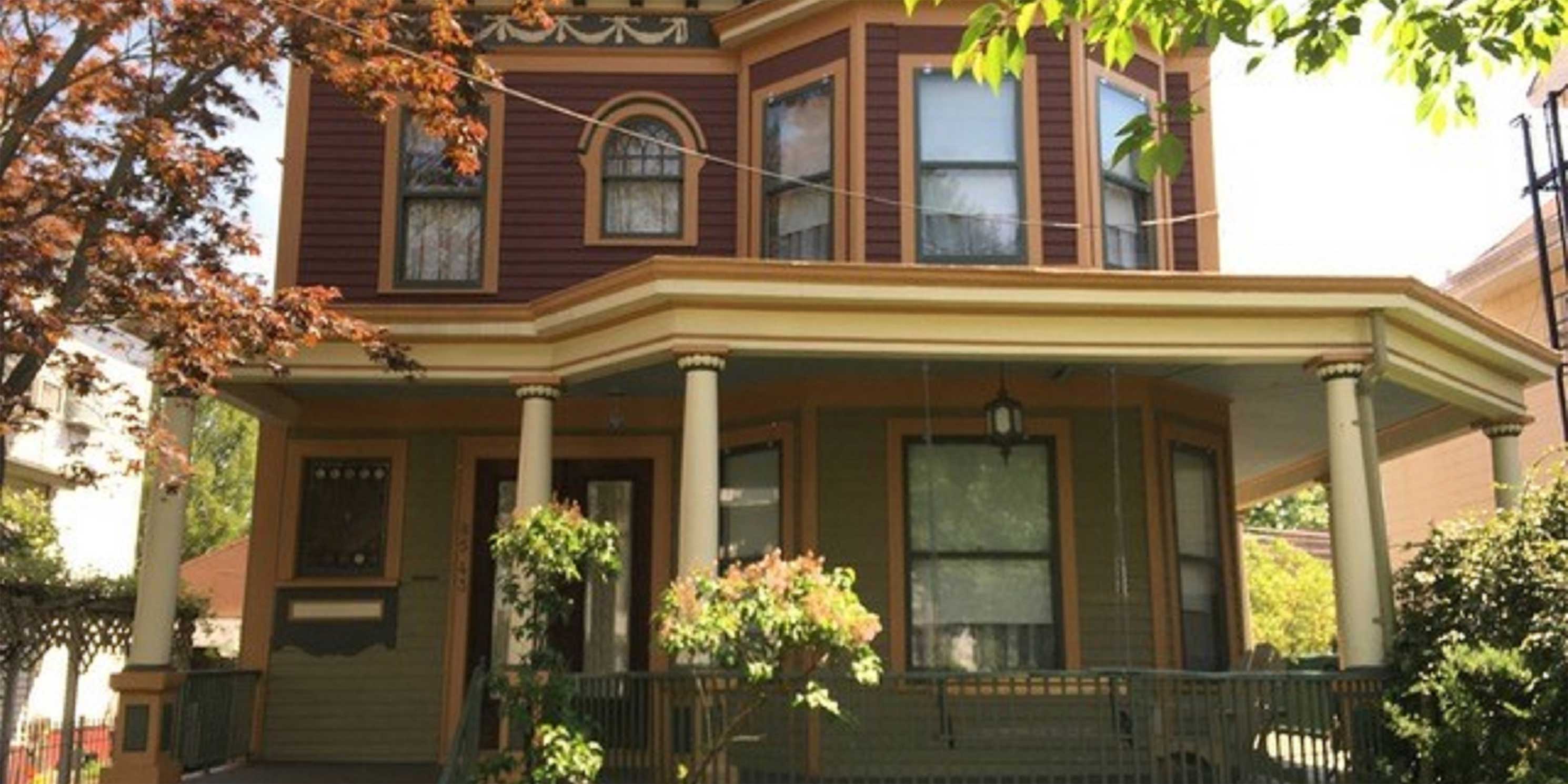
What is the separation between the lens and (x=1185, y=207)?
1147 centimetres

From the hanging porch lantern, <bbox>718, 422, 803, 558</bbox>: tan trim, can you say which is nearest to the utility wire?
the hanging porch lantern

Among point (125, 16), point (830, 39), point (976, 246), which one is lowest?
point (976, 246)

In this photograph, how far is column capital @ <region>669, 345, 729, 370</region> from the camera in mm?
8680

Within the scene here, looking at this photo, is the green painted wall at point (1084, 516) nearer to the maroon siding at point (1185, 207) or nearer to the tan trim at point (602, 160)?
the maroon siding at point (1185, 207)

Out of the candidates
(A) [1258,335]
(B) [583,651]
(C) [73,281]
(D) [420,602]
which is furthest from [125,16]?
(A) [1258,335]

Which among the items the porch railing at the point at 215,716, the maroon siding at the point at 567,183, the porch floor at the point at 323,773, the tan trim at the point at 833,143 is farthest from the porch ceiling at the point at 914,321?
the porch floor at the point at 323,773

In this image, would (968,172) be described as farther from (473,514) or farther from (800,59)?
(473,514)

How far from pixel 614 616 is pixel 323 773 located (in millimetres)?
2518

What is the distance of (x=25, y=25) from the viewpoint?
29.7ft

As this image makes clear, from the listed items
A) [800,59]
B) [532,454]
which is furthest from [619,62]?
[532,454]

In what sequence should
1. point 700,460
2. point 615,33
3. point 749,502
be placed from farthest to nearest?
1. point 615,33
2. point 749,502
3. point 700,460

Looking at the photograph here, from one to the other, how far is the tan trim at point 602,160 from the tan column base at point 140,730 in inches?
189

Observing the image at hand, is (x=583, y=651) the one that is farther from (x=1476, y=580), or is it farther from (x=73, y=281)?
(x=1476, y=580)

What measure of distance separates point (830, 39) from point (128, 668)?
702 centimetres
